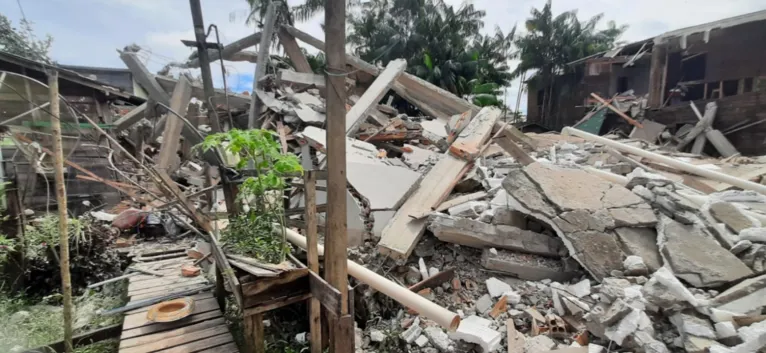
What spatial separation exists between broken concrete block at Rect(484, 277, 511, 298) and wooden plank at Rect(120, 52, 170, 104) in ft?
19.8

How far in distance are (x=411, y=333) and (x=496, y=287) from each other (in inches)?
37.6

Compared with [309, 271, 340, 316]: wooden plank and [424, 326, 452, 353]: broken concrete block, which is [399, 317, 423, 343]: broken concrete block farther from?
[309, 271, 340, 316]: wooden plank

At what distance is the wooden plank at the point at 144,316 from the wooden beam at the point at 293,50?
5794 millimetres

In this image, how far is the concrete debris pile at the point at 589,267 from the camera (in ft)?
8.51

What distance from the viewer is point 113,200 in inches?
266

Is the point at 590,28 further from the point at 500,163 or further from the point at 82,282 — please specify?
the point at 82,282

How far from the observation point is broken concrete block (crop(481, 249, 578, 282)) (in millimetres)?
3486

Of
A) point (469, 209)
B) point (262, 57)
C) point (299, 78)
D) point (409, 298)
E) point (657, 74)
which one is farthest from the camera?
point (657, 74)

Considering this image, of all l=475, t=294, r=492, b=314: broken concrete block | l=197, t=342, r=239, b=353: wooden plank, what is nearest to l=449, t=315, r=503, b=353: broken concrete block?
l=475, t=294, r=492, b=314: broken concrete block

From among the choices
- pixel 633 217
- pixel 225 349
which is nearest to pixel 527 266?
pixel 633 217

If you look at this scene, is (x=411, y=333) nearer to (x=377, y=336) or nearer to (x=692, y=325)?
(x=377, y=336)

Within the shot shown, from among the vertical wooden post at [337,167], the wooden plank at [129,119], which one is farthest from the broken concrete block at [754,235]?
the wooden plank at [129,119]

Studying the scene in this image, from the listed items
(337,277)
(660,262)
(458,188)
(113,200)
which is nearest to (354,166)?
(458,188)

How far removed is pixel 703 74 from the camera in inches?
454
